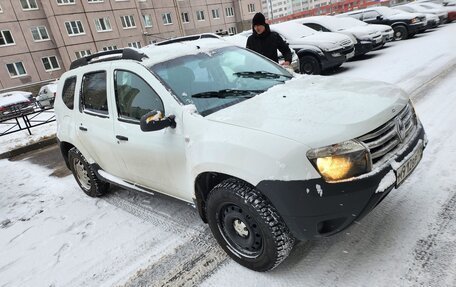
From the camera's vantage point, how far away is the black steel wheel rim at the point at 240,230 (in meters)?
2.36

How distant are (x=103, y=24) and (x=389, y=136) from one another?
3662cm

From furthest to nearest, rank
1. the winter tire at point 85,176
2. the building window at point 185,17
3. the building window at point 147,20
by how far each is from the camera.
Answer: the building window at point 185,17 → the building window at point 147,20 → the winter tire at point 85,176

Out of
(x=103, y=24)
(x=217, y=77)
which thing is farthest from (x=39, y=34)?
(x=217, y=77)

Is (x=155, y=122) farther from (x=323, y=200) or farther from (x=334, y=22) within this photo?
(x=334, y=22)

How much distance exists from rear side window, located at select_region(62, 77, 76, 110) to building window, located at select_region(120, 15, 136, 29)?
34119 millimetres

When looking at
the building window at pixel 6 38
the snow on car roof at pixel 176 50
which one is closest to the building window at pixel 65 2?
the building window at pixel 6 38

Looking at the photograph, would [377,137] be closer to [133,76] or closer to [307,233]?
[307,233]

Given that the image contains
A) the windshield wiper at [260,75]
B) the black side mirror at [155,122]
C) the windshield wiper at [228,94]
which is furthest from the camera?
the windshield wiper at [260,75]

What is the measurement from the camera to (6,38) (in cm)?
2962

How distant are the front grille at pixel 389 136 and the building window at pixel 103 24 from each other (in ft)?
118

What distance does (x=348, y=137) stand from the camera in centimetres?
203

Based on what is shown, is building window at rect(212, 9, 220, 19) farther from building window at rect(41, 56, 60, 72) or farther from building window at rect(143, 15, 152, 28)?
building window at rect(41, 56, 60, 72)

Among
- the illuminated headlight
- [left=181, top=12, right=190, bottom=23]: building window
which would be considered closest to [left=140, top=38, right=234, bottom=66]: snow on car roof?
the illuminated headlight

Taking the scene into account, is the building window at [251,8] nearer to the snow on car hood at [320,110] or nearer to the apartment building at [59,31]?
the apartment building at [59,31]
